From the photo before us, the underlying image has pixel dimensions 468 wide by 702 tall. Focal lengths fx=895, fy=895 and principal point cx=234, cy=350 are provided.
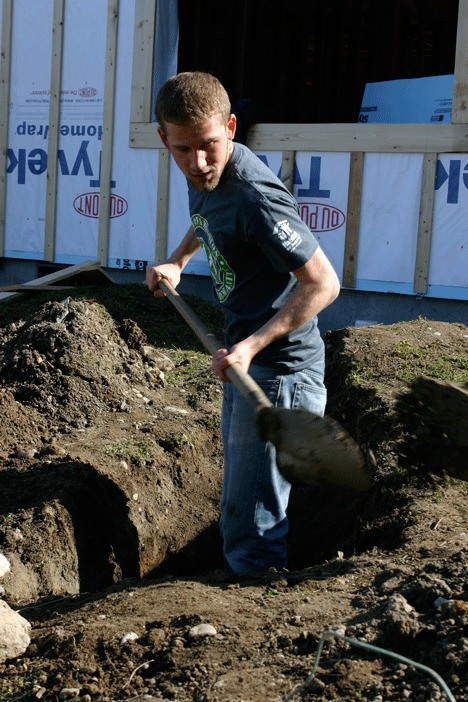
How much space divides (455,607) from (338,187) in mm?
6276

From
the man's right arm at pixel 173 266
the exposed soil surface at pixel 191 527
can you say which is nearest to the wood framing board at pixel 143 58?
the exposed soil surface at pixel 191 527

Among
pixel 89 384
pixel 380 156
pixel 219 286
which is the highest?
pixel 380 156

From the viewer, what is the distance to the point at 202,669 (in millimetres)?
2883

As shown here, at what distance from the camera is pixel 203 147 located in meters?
3.53

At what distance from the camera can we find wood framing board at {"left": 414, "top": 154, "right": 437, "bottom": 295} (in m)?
8.17

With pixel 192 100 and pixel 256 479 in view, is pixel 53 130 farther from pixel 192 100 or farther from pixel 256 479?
pixel 256 479

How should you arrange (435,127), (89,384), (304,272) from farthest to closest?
1. (435,127)
2. (89,384)
3. (304,272)

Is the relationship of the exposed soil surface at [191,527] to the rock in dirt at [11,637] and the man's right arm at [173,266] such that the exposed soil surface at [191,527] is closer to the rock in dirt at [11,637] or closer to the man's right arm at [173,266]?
the rock in dirt at [11,637]

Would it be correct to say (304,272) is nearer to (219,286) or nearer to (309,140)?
(219,286)

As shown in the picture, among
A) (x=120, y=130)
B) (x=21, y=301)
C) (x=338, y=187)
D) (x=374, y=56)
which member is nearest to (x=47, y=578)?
(x=21, y=301)

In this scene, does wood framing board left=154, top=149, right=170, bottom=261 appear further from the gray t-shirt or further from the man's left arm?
the man's left arm

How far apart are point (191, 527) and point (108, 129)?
5.79m

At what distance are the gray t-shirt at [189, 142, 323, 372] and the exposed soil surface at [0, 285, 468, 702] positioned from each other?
575 millimetres

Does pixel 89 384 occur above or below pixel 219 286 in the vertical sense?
below
